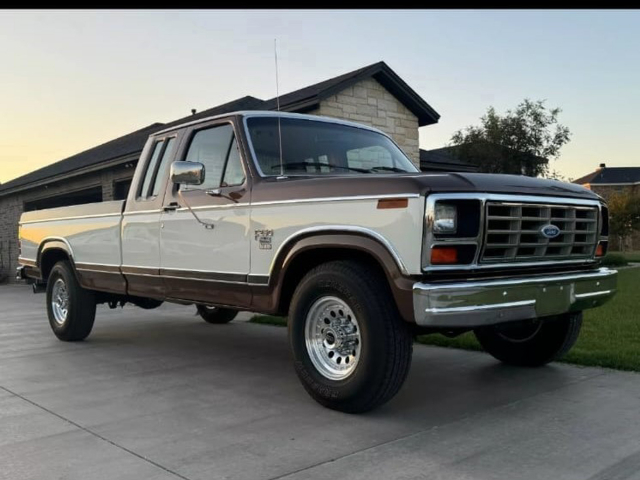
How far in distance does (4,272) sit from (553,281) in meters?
26.2

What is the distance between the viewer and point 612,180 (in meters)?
62.0

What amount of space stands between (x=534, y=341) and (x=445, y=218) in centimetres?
235

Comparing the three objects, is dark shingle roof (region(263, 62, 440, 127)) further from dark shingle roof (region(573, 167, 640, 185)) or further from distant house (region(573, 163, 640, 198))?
dark shingle roof (region(573, 167, 640, 185))

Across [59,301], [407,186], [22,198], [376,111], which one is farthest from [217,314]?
[22,198]

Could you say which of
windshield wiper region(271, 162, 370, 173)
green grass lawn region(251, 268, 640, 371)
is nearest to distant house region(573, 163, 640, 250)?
green grass lawn region(251, 268, 640, 371)

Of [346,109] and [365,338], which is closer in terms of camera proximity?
[365,338]

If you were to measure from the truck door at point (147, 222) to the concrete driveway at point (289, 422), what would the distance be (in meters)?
0.86

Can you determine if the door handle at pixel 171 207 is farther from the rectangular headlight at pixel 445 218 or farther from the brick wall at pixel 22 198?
the brick wall at pixel 22 198

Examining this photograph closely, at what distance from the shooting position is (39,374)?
5832 millimetres

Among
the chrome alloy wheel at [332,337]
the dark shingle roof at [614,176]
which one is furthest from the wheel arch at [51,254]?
the dark shingle roof at [614,176]

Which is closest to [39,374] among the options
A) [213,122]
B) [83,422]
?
[83,422]

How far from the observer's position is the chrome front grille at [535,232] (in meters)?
3.90

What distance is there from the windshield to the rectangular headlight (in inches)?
61.6

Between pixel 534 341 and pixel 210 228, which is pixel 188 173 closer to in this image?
pixel 210 228
